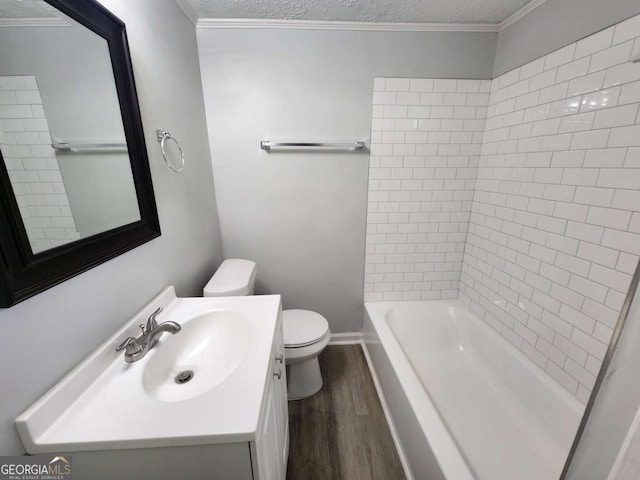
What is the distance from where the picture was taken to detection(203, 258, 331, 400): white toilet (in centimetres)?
141

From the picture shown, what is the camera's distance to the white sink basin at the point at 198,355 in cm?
83

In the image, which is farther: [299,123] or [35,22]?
[299,123]

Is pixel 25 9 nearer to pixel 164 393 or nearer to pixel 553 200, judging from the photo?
pixel 164 393

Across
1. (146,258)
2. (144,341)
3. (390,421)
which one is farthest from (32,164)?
(390,421)

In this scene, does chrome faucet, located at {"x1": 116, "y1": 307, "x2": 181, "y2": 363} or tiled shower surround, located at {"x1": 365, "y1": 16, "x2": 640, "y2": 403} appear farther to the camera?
tiled shower surround, located at {"x1": 365, "y1": 16, "x2": 640, "y2": 403}

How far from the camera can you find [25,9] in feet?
2.02

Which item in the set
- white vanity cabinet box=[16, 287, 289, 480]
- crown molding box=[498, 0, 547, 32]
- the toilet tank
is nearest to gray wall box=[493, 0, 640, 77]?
crown molding box=[498, 0, 547, 32]

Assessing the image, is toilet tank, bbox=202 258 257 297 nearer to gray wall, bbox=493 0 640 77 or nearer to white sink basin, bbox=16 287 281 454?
white sink basin, bbox=16 287 281 454

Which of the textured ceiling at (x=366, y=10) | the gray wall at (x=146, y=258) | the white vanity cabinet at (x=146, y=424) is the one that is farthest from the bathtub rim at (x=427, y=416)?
the textured ceiling at (x=366, y=10)

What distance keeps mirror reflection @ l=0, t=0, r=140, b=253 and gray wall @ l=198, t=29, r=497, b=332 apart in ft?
2.73

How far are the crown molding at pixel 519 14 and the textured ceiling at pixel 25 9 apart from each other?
2.07 metres

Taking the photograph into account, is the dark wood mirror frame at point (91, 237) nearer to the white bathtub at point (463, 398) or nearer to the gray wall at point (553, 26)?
the white bathtub at point (463, 398)

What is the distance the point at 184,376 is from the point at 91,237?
0.56 m

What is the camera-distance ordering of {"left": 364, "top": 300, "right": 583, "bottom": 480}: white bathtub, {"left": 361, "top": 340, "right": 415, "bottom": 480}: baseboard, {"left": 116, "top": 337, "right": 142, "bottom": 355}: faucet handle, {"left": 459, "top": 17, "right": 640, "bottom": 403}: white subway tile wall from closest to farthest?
{"left": 116, "top": 337, "right": 142, "bottom": 355}: faucet handle < {"left": 459, "top": 17, "right": 640, "bottom": 403}: white subway tile wall < {"left": 364, "top": 300, "right": 583, "bottom": 480}: white bathtub < {"left": 361, "top": 340, "right": 415, "bottom": 480}: baseboard
